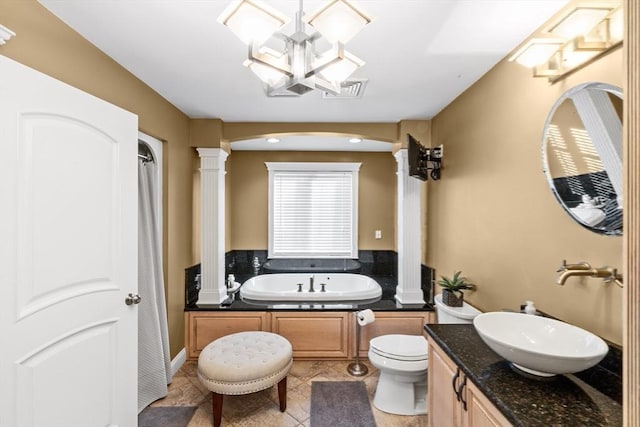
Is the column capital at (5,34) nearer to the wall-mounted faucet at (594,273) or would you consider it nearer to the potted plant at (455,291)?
the wall-mounted faucet at (594,273)

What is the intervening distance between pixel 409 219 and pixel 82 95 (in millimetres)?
2622

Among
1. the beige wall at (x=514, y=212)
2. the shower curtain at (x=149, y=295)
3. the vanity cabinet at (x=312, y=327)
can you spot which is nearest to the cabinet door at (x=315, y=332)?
the vanity cabinet at (x=312, y=327)

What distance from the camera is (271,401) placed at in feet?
7.61

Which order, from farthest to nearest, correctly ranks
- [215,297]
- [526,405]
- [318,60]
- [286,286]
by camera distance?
[286,286] < [215,297] < [318,60] < [526,405]

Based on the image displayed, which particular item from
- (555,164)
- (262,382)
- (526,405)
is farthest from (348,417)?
(555,164)

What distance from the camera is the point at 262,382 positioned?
204cm

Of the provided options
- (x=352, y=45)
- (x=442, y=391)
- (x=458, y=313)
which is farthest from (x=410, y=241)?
(x=352, y=45)

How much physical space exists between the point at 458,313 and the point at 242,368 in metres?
1.53

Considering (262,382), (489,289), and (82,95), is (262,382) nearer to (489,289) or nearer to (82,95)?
(489,289)

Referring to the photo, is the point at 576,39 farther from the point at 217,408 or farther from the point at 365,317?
the point at 217,408

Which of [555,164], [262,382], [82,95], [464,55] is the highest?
[464,55]

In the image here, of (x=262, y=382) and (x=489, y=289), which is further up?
(x=489, y=289)

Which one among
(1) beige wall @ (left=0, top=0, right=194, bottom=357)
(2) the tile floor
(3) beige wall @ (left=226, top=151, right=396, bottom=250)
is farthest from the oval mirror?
(3) beige wall @ (left=226, top=151, right=396, bottom=250)

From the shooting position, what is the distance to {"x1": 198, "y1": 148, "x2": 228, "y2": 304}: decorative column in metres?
3.02
